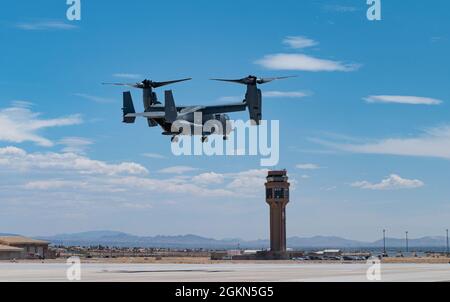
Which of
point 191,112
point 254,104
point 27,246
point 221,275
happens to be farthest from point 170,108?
point 27,246

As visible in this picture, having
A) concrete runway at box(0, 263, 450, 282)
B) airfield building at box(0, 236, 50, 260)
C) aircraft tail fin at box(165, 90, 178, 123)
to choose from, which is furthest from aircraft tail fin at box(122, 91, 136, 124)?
airfield building at box(0, 236, 50, 260)

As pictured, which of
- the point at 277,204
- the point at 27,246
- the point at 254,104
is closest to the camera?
the point at 254,104

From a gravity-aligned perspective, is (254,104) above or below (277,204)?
above

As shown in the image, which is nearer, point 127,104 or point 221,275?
point 221,275

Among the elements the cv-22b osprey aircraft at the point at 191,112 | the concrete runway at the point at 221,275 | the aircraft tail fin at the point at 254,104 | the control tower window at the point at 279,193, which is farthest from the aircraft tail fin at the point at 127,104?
the control tower window at the point at 279,193

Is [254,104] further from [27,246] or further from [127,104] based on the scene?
[27,246]

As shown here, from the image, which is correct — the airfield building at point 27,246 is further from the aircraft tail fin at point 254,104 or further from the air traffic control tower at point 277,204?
the aircraft tail fin at point 254,104

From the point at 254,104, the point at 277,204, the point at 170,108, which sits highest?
the point at 254,104

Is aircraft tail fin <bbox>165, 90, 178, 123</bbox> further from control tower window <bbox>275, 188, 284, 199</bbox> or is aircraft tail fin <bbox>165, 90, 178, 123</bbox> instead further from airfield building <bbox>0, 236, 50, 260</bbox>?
control tower window <bbox>275, 188, 284, 199</bbox>
